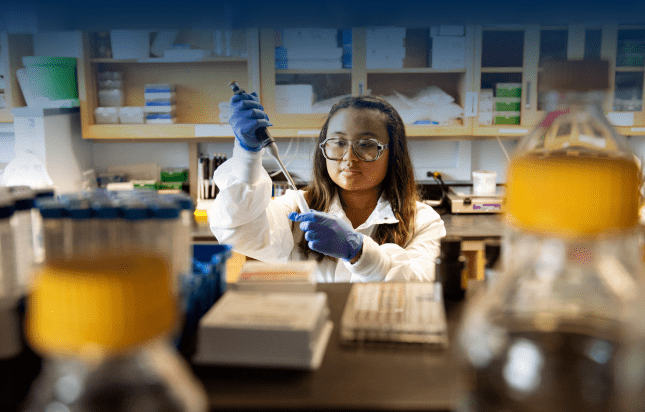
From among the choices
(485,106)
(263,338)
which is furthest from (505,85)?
(263,338)

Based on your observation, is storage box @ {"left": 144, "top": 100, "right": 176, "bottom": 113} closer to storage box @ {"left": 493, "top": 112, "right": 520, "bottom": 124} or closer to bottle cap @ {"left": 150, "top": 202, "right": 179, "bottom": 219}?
storage box @ {"left": 493, "top": 112, "right": 520, "bottom": 124}

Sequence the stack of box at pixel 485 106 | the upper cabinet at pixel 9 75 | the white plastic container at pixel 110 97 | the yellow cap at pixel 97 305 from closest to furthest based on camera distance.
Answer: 1. the yellow cap at pixel 97 305
2. the upper cabinet at pixel 9 75
3. the stack of box at pixel 485 106
4. the white plastic container at pixel 110 97

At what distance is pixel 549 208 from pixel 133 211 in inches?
18.6

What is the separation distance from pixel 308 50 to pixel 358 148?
132 cm

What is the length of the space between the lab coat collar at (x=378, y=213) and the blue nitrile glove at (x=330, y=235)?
388 mm

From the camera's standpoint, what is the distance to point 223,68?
3.17 metres

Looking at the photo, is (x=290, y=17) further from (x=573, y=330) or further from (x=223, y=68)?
(x=223, y=68)

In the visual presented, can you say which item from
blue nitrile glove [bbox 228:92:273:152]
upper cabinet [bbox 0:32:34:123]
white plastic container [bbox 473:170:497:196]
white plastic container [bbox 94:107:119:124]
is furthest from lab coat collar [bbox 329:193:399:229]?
upper cabinet [bbox 0:32:34:123]

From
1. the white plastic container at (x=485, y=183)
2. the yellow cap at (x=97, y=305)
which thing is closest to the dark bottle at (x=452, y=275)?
the yellow cap at (x=97, y=305)

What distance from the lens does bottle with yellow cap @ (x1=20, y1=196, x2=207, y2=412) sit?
0.31 m

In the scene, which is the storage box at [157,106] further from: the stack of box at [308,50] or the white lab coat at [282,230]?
the white lab coat at [282,230]

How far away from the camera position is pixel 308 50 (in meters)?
2.89

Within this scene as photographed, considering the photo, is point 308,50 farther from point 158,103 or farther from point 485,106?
point 485,106

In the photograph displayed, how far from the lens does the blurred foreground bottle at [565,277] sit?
420 mm
